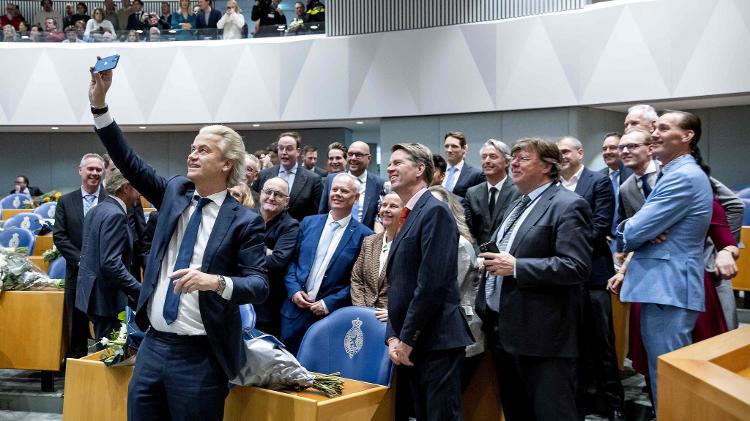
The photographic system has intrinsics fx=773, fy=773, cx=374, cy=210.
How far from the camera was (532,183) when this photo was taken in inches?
125

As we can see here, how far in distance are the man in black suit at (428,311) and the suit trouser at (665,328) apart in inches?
30.5

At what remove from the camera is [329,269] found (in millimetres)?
4090

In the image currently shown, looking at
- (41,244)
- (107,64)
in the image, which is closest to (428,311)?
(107,64)

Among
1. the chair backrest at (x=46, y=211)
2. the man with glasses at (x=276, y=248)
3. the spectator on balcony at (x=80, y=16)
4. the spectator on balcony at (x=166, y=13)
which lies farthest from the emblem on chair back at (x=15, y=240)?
the spectator on balcony at (x=166, y=13)

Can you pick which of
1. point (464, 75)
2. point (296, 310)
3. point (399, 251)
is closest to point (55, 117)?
point (464, 75)

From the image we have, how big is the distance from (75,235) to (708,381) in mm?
4107

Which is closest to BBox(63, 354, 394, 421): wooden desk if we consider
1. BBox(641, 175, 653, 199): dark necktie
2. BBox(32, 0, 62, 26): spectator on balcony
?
BBox(641, 175, 653, 199): dark necktie

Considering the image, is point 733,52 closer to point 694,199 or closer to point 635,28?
point 635,28

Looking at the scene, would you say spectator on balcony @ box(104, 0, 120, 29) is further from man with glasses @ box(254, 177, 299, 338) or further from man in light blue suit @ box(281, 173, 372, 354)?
man in light blue suit @ box(281, 173, 372, 354)

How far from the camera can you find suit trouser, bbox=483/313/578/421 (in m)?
2.96

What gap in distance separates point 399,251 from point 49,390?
Answer: 293 centimetres

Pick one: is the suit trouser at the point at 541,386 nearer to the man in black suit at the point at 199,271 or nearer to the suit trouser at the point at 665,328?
the suit trouser at the point at 665,328

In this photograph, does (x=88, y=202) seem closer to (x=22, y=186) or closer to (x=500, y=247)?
(x=500, y=247)

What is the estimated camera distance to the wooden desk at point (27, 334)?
185 inches
